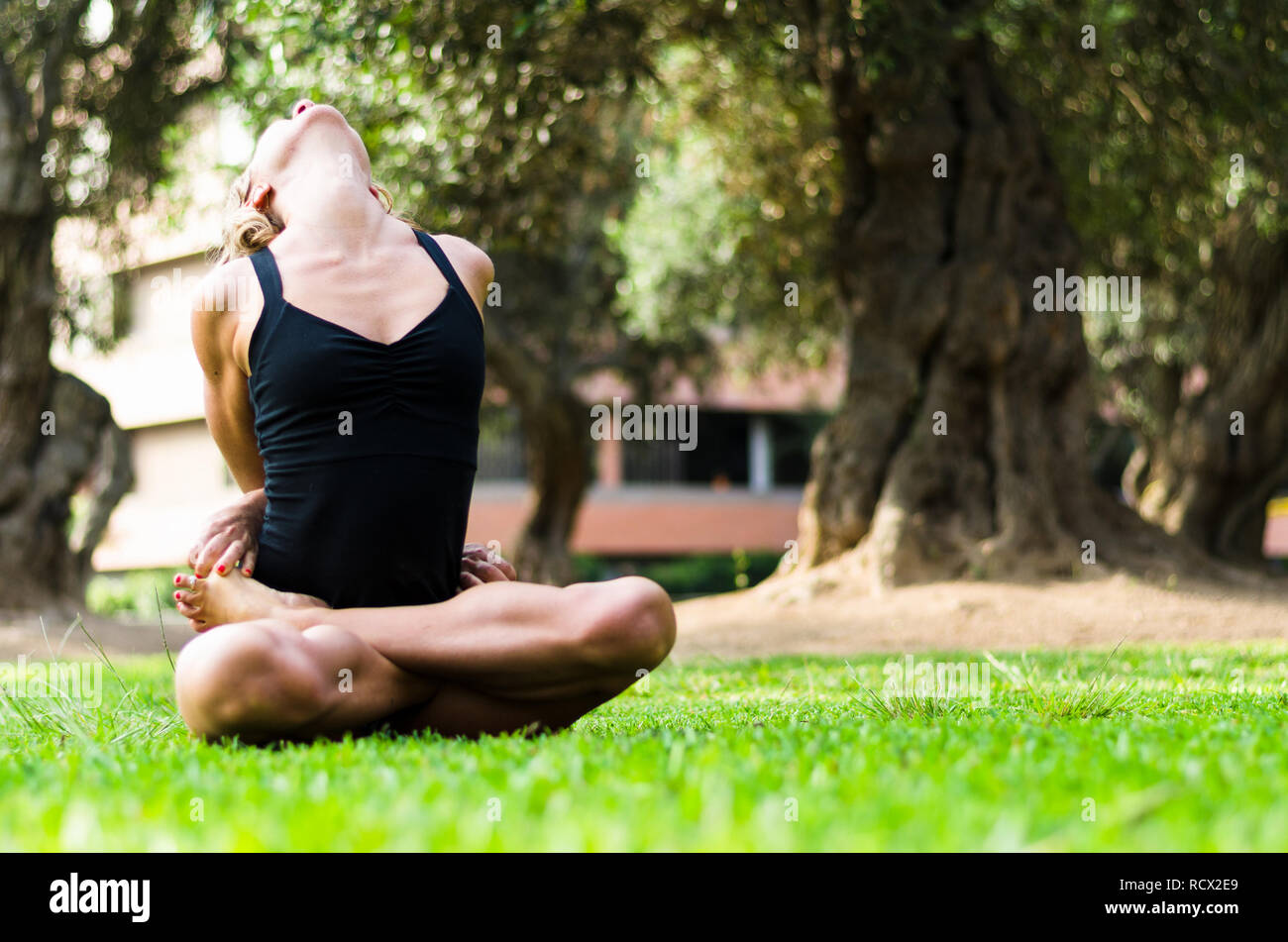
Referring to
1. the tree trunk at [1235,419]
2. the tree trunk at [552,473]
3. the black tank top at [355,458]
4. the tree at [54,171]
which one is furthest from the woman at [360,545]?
the tree trunk at [552,473]

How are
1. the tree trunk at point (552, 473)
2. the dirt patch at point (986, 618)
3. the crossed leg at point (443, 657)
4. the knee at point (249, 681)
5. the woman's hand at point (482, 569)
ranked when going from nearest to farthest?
the knee at point (249, 681)
the crossed leg at point (443, 657)
the woman's hand at point (482, 569)
the dirt patch at point (986, 618)
the tree trunk at point (552, 473)

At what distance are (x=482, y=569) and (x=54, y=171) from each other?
1216 centimetres

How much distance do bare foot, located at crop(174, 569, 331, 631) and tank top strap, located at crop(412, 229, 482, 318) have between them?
38.9 inches

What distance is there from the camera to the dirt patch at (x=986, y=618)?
9016 millimetres

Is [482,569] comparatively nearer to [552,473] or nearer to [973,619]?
[973,619]

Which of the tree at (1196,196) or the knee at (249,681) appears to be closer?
the knee at (249,681)

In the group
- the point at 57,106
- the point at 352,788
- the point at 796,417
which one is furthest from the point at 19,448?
the point at 796,417

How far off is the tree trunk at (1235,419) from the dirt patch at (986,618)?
190 inches

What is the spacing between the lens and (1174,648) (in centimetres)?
743

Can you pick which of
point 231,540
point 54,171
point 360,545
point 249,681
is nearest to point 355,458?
point 360,545

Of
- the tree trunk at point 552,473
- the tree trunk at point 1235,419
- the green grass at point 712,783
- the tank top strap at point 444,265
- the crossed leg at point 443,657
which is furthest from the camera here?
the tree trunk at point 552,473

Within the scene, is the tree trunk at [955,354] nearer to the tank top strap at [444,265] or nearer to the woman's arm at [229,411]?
the tank top strap at [444,265]

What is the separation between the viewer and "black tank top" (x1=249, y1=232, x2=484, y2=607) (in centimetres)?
345
